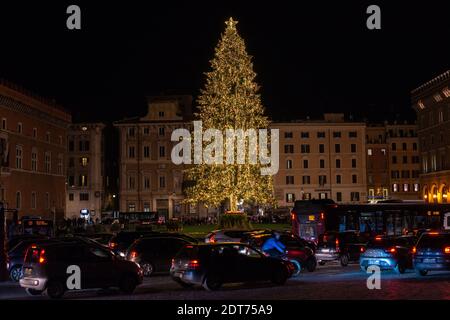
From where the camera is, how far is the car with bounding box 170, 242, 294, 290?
67.3 ft

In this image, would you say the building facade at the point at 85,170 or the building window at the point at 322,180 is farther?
the building window at the point at 322,180

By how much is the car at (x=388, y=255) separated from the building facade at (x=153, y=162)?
65898 millimetres

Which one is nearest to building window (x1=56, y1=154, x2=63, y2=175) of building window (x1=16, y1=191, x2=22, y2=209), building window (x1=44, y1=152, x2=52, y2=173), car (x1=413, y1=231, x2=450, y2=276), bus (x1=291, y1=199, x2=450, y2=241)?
building window (x1=44, y1=152, x2=52, y2=173)

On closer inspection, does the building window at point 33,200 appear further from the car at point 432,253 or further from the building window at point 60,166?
the car at point 432,253

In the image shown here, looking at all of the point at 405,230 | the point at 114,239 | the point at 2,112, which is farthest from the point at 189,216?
the point at 114,239

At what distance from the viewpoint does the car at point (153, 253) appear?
26.5 metres

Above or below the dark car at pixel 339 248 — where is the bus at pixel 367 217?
above

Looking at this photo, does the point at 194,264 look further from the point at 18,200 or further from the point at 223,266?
the point at 18,200

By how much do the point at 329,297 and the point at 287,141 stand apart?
81.1 metres

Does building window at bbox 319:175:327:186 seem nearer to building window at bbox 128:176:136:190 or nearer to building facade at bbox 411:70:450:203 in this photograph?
building facade at bbox 411:70:450:203

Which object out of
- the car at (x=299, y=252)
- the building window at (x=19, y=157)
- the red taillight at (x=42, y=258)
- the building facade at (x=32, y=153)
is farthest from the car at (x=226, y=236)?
the building window at (x=19, y=157)

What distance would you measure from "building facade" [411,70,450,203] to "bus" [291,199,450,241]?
111ft

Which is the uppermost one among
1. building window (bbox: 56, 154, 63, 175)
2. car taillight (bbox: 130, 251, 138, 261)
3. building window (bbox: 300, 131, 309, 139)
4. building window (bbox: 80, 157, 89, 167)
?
building window (bbox: 300, 131, 309, 139)

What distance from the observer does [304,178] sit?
9875 centimetres
